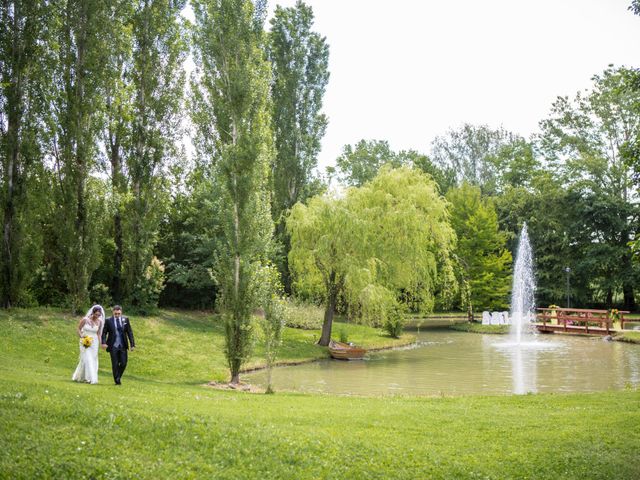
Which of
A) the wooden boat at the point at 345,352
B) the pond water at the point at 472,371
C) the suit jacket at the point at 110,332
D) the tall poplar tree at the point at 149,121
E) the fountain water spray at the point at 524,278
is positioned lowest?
the pond water at the point at 472,371

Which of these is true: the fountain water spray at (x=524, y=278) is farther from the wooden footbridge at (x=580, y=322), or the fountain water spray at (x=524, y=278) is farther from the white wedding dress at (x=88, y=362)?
the white wedding dress at (x=88, y=362)

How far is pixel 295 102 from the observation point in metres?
36.8

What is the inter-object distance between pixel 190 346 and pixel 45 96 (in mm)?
10948

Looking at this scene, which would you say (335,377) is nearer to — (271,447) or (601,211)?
(271,447)

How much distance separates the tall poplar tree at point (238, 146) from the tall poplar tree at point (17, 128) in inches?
301

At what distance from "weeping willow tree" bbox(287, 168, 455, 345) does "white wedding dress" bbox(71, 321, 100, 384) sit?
44.6 feet

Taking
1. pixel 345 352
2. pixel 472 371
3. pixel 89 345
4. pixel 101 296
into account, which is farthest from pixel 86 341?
pixel 101 296

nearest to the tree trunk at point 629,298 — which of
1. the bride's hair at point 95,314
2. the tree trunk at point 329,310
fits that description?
the tree trunk at point 329,310

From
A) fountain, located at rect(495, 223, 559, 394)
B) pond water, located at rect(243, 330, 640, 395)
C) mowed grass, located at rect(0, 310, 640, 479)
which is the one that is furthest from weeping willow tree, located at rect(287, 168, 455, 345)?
A: mowed grass, located at rect(0, 310, 640, 479)

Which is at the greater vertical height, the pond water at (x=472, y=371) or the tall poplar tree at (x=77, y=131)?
the tall poplar tree at (x=77, y=131)

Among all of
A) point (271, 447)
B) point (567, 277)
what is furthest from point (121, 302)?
point (567, 277)

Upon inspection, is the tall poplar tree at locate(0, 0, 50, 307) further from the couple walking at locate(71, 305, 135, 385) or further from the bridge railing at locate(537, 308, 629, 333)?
the bridge railing at locate(537, 308, 629, 333)

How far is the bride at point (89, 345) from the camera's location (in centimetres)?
1250

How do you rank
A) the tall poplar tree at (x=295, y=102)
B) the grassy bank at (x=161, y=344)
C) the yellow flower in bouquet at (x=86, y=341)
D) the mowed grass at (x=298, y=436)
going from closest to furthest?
the mowed grass at (x=298, y=436), the yellow flower in bouquet at (x=86, y=341), the grassy bank at (x=161, y=344), the tall poplar tree at (x=295, y=102)
